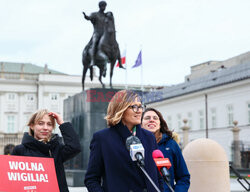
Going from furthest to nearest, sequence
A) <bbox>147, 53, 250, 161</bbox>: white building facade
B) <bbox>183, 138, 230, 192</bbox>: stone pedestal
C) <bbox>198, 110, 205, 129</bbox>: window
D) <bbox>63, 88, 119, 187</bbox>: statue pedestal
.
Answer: <bbox>198, 110, 205, 129</bbox>: window, <bbox>147, 53, 250, 161</bbox>: white building facade, <bbox>63, 88, 119, 187</bbox>: statue pedestal, <bbox>183, 138, 230, 192</bbox>: stone pedestal

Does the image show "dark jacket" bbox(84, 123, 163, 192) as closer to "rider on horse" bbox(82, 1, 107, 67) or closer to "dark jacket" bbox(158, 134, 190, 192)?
"dark jacket" bbox(158, 134, 190, 192)

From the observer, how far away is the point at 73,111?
15.5 m

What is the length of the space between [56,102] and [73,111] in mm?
51111

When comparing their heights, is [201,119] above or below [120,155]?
above

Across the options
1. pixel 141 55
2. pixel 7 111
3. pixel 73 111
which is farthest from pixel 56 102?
pixel 73 111

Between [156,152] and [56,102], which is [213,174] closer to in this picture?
[156,152]

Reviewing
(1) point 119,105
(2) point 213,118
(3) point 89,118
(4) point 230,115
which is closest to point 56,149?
(1) point 119,105

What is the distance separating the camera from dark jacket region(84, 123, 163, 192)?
3.18 m

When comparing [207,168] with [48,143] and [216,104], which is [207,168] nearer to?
[48,143]

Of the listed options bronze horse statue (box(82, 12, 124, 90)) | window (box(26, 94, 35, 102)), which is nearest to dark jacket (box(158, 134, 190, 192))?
bronze horse statue (box(82, 12, 124, 90))

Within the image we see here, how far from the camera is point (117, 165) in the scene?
3207 mm

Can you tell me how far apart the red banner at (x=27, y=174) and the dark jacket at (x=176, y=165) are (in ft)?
3.24

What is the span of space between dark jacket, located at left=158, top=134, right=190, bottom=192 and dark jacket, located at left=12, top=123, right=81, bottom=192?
82cm

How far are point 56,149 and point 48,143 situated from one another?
8 centimetres
